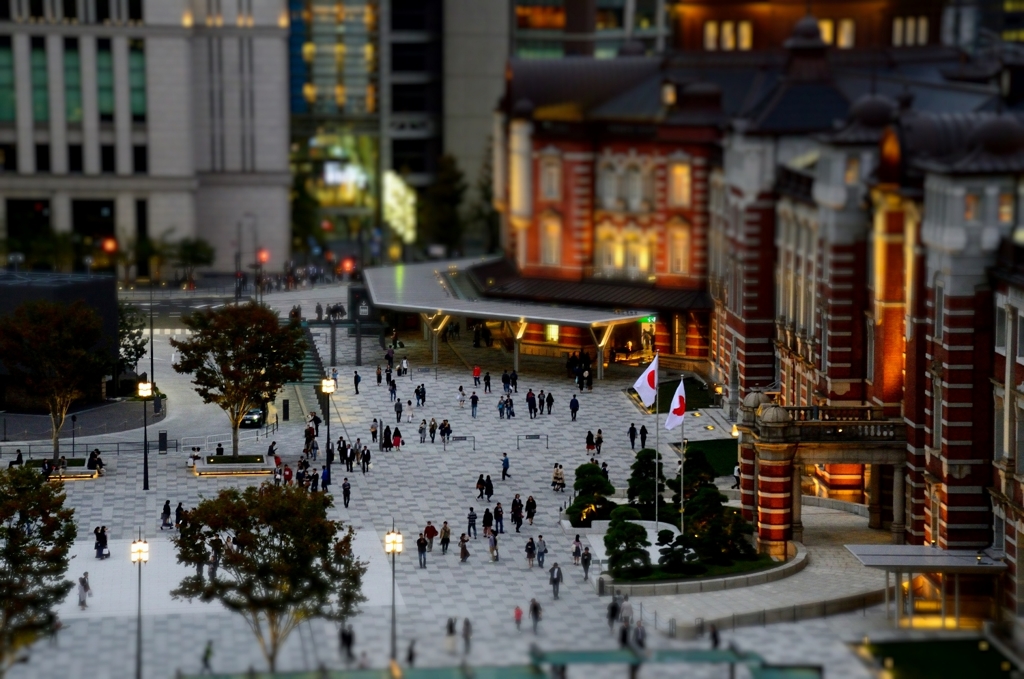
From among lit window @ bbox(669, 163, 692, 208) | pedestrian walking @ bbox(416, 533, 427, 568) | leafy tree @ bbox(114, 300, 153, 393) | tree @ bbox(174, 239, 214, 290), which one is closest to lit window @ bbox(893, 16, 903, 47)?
lit window @ bbox(669, 163, 692, 208)

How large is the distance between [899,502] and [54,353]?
39785mm

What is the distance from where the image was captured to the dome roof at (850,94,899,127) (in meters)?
94.0

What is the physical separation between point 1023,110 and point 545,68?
52.8m

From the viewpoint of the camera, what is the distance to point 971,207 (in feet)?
257

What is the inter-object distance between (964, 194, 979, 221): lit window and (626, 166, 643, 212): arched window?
182 feet

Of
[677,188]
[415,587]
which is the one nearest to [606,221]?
[677,188]

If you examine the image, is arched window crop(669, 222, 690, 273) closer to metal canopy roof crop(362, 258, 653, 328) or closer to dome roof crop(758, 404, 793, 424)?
metal canopy roof crop(362, 258, 653, 328)

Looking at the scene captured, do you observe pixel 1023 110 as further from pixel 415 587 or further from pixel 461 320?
pixel 461 320

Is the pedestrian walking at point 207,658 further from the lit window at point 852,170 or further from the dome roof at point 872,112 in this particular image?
the dome roof at point 872,112

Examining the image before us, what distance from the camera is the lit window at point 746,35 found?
134m

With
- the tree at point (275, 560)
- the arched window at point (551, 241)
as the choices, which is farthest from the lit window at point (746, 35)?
the tree at point (275, 560)

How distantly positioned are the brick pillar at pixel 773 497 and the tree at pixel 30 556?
2474 cm

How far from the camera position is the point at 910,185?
85.1 m

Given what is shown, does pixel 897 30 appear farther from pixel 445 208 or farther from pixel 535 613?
pixel 535 613
